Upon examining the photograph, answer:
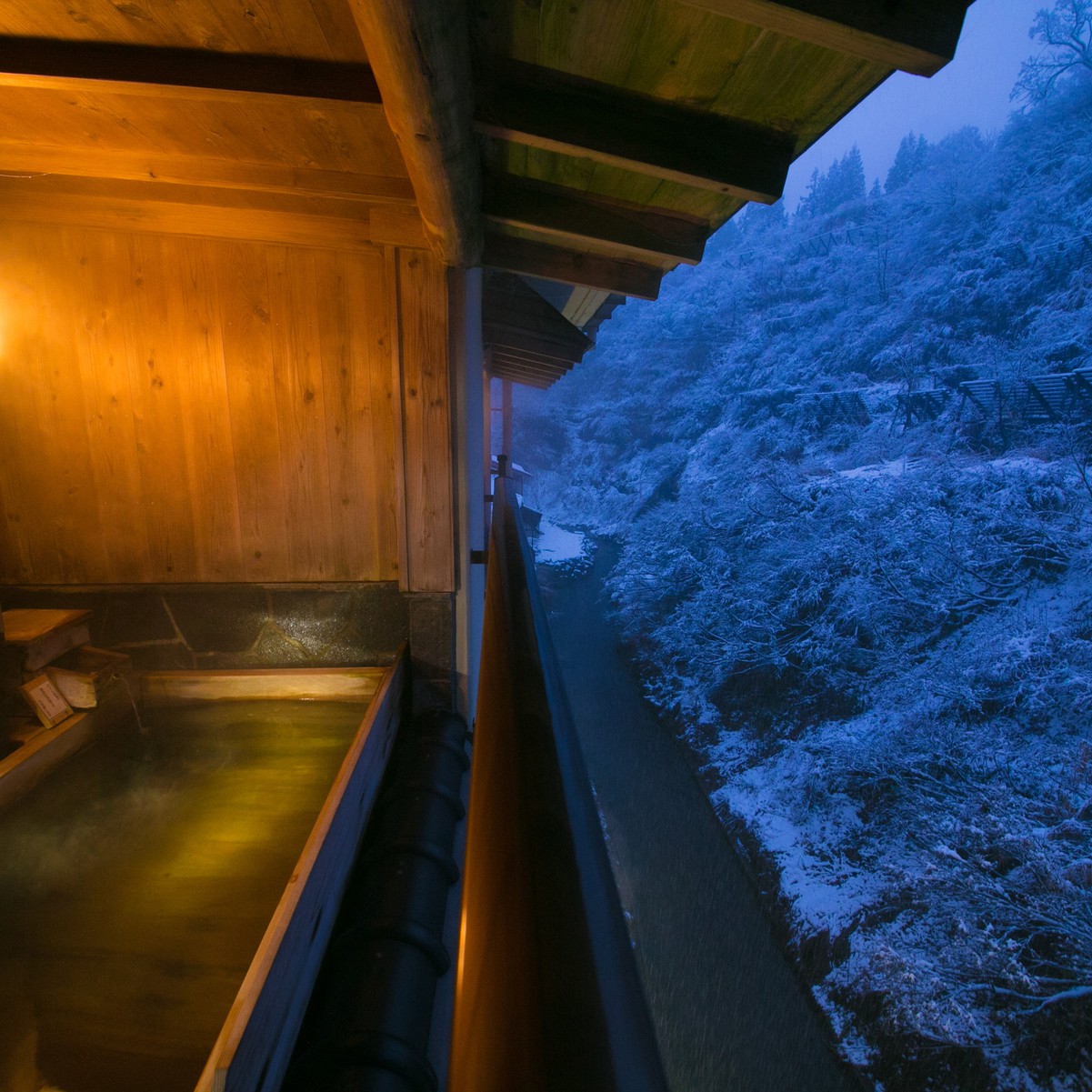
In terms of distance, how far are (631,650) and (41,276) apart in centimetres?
1403

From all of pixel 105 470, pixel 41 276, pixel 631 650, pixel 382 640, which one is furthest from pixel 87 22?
pixel 631 650

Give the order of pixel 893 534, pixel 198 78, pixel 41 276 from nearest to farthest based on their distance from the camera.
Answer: pixel 198 78, pixel 41 276, pixel 893 534

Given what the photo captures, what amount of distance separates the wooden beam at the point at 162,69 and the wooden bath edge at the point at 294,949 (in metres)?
2.19

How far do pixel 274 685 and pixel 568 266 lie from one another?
2.67 metres

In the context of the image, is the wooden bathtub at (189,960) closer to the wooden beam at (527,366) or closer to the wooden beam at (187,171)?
the wooden beam at (187,171)

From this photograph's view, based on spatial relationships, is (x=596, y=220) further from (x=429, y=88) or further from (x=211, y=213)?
(x=211, y=213)

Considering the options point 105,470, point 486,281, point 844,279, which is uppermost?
point 844,279

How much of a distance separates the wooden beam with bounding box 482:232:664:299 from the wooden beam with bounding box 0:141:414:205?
51cm

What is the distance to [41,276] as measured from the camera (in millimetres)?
2561

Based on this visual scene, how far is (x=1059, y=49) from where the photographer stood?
22797 mm

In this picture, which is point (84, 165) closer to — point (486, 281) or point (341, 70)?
point (341, 70)

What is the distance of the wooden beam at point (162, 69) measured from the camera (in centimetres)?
158

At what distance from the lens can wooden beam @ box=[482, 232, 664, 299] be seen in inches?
107

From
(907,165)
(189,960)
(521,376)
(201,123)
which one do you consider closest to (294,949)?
(189,960)
